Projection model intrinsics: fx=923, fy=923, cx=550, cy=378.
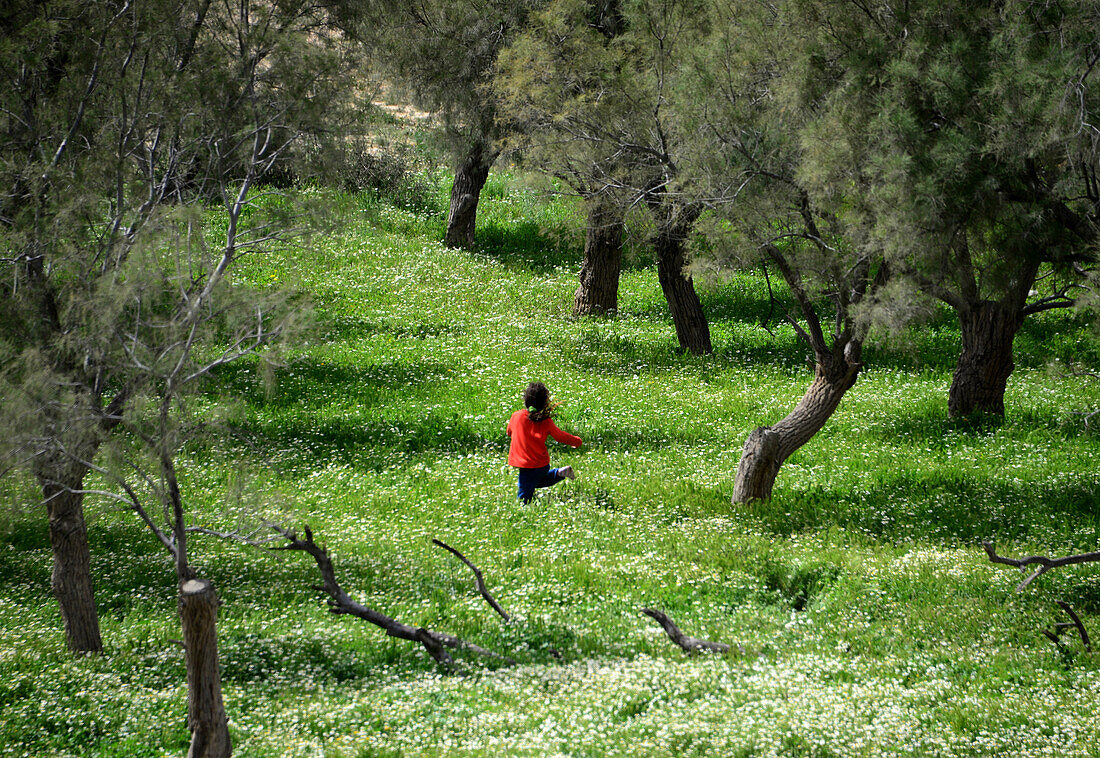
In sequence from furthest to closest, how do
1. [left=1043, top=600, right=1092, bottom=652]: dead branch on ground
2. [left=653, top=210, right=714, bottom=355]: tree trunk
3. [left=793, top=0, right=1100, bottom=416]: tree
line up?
[left=653, top=210, right=714, bottom=355]: tree trunk
[left=793, top=0, right=1100, bottom=416]: tree
[left=1043, top=600, right=1092, bottom=652]: dead branch on ground

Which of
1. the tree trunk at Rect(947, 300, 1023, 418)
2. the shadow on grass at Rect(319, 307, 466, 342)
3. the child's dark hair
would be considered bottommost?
the shadow on grass at Rect(319, 307, 466, 342)

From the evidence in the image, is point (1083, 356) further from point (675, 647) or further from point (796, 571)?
point (675, 647)

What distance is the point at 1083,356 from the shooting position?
54.5 ft

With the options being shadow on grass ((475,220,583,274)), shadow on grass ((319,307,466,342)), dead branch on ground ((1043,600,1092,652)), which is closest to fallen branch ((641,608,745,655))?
dead branch on ground ((1043,600,1092,652))

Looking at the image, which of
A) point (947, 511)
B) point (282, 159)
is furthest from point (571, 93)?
point (947, 511)

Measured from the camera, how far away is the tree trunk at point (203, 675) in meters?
5.41

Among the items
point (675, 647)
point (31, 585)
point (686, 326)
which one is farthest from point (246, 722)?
point (686, 326)

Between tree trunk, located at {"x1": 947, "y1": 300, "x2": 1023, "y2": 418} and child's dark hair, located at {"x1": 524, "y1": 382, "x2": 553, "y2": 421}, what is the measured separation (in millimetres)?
7222

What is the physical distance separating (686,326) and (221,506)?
10.2 meters

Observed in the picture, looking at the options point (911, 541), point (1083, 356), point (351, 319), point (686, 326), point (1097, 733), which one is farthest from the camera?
point (351, 319)

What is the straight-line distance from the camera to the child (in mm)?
10258

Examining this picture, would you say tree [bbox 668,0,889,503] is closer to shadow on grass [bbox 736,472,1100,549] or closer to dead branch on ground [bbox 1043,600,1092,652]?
shadow on grass [bbox 736,472,1100,549]

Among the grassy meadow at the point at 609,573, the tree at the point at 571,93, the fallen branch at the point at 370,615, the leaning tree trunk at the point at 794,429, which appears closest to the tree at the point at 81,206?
the grassy meadow at the point at 609,573

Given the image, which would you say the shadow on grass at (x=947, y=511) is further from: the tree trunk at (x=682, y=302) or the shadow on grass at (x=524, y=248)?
the shadow on grass at (x=524, y=248)
